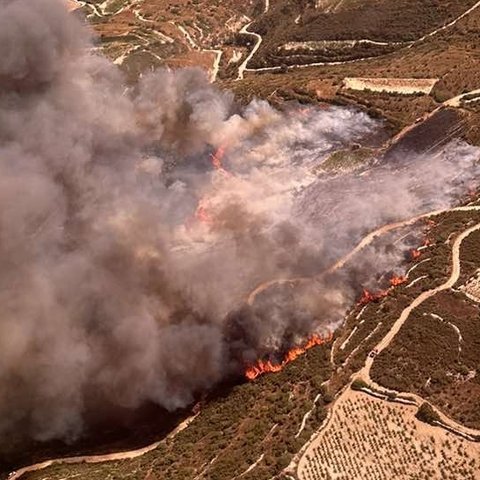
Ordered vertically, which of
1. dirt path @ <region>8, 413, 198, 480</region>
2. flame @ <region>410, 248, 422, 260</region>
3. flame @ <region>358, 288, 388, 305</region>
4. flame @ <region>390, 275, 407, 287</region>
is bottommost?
dirt path @ <region>8, 413, 198, 480</region>

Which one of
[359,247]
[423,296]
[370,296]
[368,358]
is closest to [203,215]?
[359,247]

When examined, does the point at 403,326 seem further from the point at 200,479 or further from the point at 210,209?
the point at 210,209

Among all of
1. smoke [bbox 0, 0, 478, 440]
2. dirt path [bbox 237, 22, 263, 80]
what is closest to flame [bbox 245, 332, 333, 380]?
smoke [bbox 0, 0, 478, 440]

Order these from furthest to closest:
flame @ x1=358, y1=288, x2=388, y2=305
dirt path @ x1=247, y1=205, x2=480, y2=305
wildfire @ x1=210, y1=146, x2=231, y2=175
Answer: wildfire @ x1=210, y1=146, x2=231, y2=175 → dirt path @ x1=247, y1=205, x2=480, y2=305 → flame @ x1=358, y1=288, x2=388, y2=305

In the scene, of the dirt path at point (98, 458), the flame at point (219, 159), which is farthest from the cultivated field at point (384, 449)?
the flame at point (219, 159)

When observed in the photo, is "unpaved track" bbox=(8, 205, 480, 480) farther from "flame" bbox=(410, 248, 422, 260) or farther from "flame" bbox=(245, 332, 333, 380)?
"flame" bbox=(245, 332, 333, 380)

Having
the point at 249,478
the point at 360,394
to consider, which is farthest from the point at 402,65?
the point at 249,478

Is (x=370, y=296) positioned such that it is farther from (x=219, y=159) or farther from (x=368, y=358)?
(x=219, y=159)
